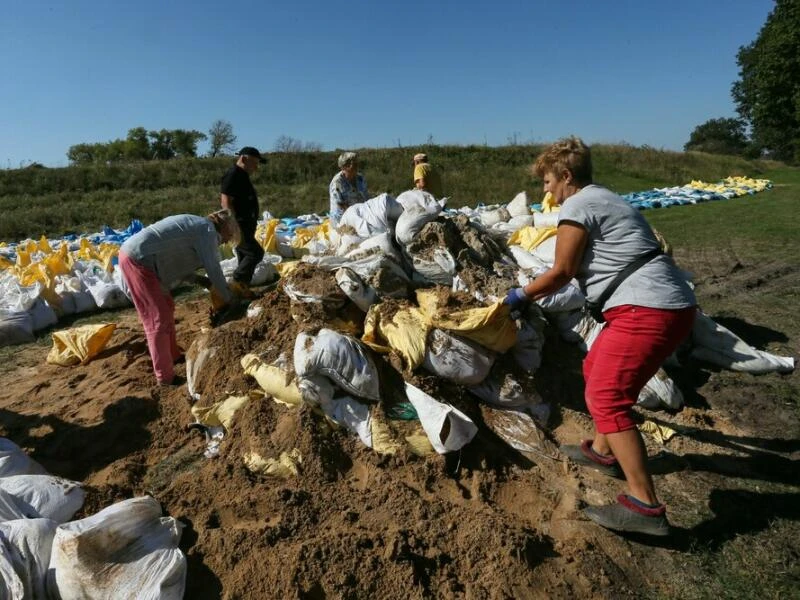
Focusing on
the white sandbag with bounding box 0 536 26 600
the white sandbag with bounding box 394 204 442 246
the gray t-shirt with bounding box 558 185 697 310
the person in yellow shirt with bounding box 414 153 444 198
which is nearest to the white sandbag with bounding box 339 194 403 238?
the white sandbag with bounding box 394 204 442 246

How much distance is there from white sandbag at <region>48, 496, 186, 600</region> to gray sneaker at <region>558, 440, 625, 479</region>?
1.86m

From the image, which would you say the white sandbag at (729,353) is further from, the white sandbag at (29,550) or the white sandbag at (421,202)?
the white sandbag at (29,550)

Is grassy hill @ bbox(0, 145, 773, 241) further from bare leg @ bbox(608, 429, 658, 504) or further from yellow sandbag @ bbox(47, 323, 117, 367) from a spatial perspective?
bare leg @ bbox(608, 429, 658, 504)

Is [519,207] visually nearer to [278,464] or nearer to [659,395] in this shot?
[659,395]

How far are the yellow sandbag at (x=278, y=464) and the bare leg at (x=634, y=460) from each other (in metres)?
1.46

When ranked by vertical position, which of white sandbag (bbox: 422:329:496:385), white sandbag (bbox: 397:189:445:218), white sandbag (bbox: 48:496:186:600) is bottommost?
white sandbag (bbox: 48:496:186:600)

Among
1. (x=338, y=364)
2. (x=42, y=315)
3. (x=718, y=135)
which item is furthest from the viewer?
(x=718, y=135)

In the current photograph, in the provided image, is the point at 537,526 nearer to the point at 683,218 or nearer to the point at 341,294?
the point at 341,294

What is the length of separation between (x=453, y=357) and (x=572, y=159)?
118 centimetres

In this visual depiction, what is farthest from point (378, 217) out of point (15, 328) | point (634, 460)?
point (15, 328)

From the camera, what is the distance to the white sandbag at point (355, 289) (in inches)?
121

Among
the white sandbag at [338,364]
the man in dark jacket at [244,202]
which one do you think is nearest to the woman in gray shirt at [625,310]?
the white sandbag at [338,364]

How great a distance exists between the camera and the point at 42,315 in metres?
A: 5.34

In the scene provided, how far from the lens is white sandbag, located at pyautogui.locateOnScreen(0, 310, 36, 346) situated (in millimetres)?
4973
